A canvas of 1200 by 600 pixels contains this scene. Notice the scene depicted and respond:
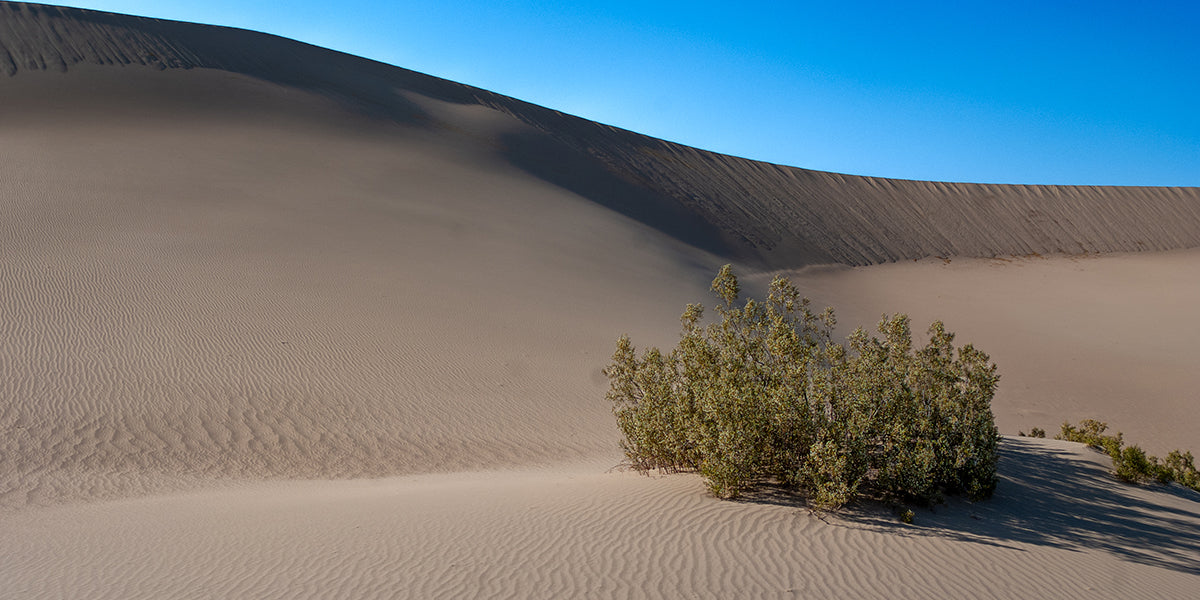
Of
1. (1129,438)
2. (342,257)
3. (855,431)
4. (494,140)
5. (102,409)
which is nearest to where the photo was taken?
(855,431)

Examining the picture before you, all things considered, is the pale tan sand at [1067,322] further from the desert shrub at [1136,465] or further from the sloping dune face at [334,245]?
the desert shrub at [1136,465]

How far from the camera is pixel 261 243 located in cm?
1977

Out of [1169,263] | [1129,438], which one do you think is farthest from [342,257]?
[1169,263]

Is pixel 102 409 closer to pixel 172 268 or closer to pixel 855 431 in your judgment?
pixel 172 268

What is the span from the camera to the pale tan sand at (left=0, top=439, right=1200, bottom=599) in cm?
551

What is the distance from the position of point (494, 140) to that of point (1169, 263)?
33327mm

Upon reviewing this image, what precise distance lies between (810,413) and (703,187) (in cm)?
3417

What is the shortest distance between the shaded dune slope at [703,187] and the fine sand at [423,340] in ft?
0.97

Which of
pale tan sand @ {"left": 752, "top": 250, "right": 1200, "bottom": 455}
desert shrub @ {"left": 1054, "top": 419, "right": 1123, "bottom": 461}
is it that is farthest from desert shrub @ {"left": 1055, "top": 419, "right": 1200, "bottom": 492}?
pale tan sand @ {"left": 752, "top": 250, "right": 1200, "bottom": 455}

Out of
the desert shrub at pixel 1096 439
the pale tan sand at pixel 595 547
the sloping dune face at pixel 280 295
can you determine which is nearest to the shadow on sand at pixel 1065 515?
the pale tan sand at pixel 595 547

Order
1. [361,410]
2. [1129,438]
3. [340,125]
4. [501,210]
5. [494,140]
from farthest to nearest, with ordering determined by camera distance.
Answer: [494,140]
[340,125]
[501,210]
[1129,438]
[361,410]

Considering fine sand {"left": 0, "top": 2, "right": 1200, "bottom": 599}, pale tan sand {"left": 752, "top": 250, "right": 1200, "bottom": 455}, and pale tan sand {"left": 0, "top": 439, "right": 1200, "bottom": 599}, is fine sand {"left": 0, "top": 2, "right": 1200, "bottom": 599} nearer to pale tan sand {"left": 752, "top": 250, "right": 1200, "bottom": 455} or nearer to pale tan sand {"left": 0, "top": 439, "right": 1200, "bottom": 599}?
pale tan sand {"left": 0, "top": 439, "right": 1200, "bottom": 599}

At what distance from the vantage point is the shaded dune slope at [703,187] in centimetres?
3541

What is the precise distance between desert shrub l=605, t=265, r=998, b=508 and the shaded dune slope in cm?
2418
